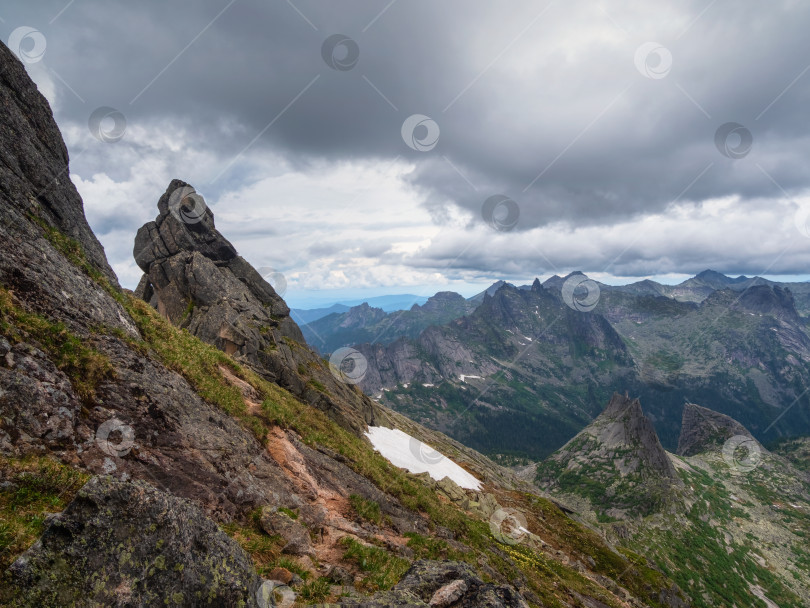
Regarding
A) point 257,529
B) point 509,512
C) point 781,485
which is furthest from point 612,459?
point 257,529

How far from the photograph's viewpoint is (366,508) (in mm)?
19312

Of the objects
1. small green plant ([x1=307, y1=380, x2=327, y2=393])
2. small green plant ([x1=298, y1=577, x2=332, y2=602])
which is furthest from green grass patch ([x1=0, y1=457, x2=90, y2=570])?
small green plant ([x1=307, y1=380, x2=327, y2=393])

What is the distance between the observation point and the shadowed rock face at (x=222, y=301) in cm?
4269

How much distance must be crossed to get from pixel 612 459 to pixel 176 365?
8264 inches

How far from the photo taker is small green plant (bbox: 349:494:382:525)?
61.9 ft

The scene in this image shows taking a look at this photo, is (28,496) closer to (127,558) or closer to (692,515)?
(127,558)

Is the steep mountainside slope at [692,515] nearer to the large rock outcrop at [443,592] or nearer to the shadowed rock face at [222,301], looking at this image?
the shadowed rock face at [222,301]

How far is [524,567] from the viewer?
23.9 metres

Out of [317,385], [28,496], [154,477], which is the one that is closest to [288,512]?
[154,477]

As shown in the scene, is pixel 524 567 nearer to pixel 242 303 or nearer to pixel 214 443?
pixel 214 443

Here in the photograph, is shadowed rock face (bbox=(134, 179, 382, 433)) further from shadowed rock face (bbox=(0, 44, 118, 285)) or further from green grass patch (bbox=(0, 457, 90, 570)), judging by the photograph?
green grass patch (bbox=(0, 457, 90, 570))

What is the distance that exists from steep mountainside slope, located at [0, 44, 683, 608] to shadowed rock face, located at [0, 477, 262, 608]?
0.03 m

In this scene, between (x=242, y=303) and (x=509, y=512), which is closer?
(x=509, y=512)

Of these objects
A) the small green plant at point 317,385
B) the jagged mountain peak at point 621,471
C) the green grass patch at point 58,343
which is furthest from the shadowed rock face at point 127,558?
the jagged mountain peak at point 621,471
